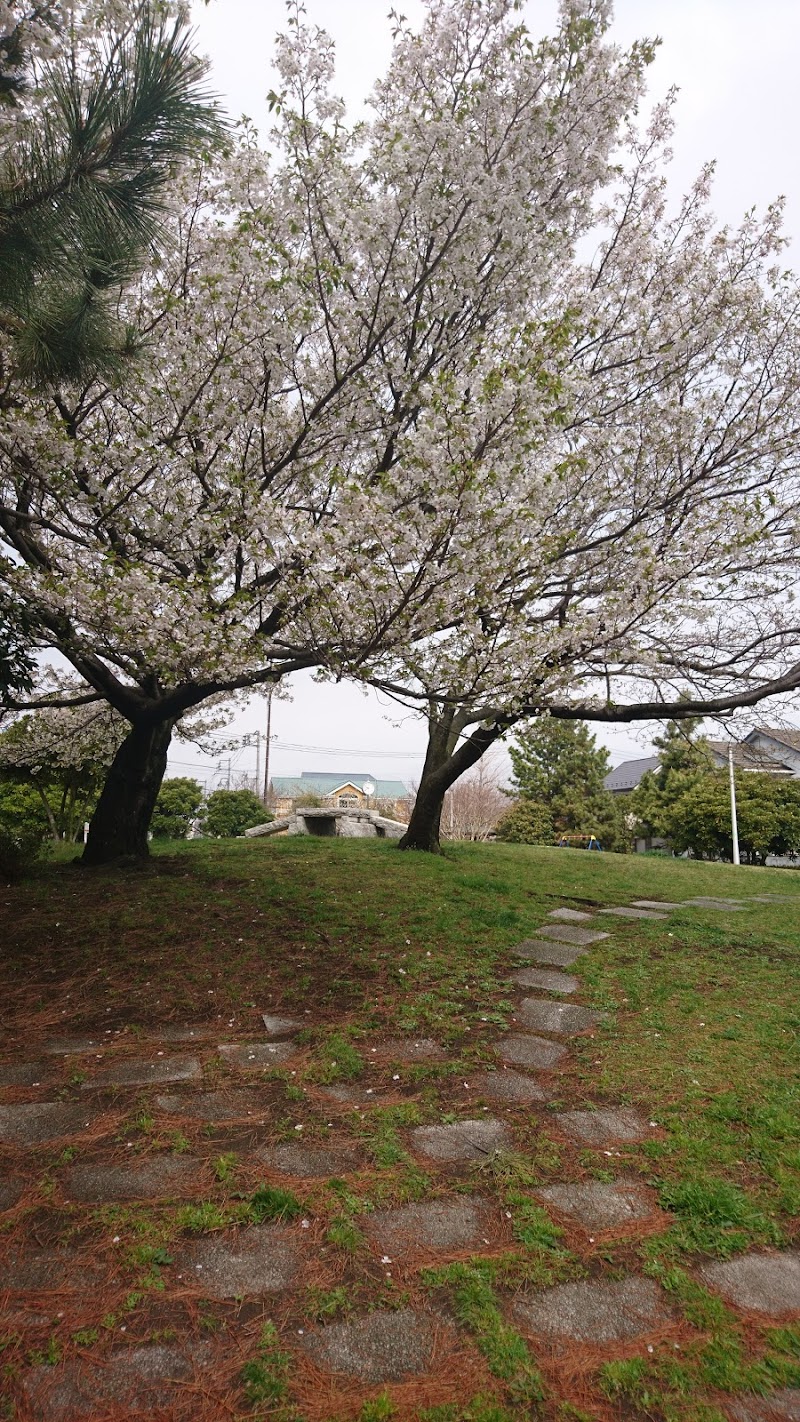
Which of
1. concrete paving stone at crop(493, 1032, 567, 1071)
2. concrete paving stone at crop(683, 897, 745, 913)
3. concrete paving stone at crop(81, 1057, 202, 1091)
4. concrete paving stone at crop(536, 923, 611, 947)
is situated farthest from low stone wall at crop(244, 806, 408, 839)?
concrete paving stone at crop(81, 1057, 202, 1091)

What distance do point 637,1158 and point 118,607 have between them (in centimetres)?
457

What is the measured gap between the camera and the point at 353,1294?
2217 millimetres

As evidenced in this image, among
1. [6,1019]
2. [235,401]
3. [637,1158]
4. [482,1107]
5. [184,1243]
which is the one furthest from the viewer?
[235,401]

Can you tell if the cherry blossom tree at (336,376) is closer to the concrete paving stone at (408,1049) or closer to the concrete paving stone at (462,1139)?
the concrete paving stone at (408,1049)

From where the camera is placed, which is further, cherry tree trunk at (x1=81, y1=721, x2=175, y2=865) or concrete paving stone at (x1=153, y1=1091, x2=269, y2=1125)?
cherry tree trunk at (x1=81, y1=721, x2=175, y2=865)

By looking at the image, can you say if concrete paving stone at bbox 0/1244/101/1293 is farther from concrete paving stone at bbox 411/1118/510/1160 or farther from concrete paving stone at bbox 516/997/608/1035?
concrete paving stone at bbox 516/997/608/1035

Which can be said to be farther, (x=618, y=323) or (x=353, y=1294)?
(x=618, y=323)

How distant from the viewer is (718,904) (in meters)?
8.96

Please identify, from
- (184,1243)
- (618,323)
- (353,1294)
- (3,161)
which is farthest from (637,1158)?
(618,323)

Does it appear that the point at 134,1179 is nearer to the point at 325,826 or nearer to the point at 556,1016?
the point at 556,1016

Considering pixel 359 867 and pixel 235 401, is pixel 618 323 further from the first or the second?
pixel 359 867

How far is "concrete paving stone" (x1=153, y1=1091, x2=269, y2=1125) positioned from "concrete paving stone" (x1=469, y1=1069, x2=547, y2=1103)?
41.6 inches

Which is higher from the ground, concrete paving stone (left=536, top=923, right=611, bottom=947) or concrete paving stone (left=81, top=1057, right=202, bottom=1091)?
concrete paving stone (left=536, top=923, right=611, bottom=947)

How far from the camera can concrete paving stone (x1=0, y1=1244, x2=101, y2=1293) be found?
86.2 inches
